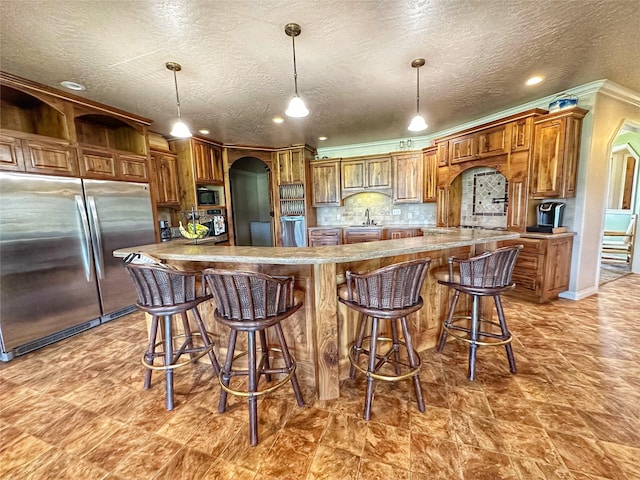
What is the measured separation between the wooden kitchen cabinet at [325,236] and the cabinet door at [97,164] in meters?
3.46

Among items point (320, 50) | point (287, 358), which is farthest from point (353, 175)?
point (287, 358)

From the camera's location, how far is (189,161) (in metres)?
4.55

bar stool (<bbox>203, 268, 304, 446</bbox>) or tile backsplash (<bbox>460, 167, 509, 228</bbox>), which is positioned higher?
tile backsplash (<bbox>460, 167, 509, 228</bbox>)

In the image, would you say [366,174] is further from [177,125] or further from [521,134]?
[177,125]

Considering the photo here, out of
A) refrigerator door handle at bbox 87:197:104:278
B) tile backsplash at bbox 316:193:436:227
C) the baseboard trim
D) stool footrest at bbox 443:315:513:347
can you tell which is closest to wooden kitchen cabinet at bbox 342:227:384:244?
tile backsplash at bbox 316:193:436:227

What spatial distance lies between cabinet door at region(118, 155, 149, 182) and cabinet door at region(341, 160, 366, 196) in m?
3.51

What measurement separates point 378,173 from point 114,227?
4.38m

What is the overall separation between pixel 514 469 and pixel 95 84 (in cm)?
444

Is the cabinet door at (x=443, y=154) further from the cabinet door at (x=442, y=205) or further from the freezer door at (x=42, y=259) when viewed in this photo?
the freezer door at (x=42, y=259)

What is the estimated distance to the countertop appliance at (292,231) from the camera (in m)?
5.75

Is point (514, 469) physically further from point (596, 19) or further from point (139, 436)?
point (596, 19)

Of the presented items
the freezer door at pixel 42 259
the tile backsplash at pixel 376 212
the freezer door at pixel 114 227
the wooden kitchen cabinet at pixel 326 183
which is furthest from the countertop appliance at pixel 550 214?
the freezer door at pixel 42 259

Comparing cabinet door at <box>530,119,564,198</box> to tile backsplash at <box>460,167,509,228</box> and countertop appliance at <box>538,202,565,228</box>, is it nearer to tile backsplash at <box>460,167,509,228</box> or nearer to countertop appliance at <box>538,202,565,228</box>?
countertop appliance at <box>538,202,565,228</box>

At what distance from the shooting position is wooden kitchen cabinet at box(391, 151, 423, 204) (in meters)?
5.14
